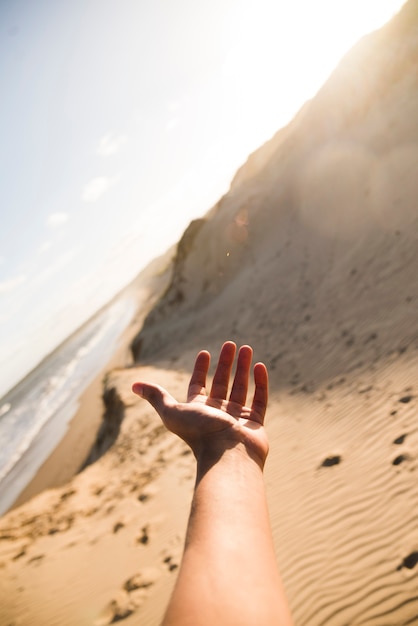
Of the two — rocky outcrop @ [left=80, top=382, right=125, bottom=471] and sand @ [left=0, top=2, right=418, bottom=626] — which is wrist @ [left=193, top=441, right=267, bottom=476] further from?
rocky outcrop @ [left=80, top=382, right=125, bottom=471]

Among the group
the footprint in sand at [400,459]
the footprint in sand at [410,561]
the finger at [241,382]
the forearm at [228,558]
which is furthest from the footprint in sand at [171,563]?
the forearm at [228,558]

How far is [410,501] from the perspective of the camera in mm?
3502

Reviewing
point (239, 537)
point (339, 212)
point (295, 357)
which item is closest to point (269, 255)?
point (339, 212)

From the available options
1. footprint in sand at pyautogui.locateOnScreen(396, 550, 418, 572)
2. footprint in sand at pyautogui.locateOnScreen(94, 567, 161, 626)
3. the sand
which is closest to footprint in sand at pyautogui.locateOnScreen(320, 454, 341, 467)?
the sand

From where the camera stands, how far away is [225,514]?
148 centimetres

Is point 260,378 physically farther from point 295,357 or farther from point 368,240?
point 368,240

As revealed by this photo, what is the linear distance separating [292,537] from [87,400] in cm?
1572

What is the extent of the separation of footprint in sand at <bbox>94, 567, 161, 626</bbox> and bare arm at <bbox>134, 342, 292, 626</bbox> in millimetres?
2848

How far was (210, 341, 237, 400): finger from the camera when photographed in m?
2.34

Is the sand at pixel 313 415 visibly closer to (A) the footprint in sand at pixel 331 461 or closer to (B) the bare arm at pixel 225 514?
(A) the footprint in sand at pixel 331 461

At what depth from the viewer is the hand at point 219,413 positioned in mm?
1931

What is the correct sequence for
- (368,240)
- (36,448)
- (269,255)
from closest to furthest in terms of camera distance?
(368,240) → (269,255) → (36,448)

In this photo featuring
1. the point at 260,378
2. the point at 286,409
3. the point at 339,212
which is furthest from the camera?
the point at 339,212

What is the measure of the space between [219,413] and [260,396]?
1.06ft
